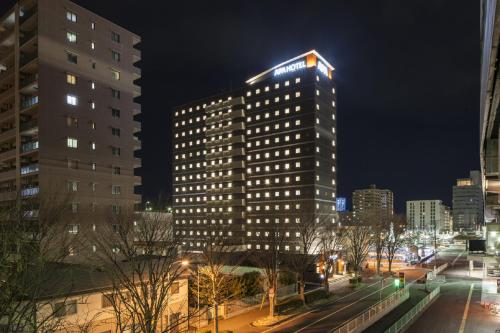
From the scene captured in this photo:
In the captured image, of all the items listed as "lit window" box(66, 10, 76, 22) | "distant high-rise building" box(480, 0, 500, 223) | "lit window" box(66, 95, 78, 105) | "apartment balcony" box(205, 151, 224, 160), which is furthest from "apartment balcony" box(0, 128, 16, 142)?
"apartment balcony" box(205, 151, 224, 160)

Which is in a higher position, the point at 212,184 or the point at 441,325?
the point at 212,184

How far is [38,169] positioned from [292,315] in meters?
29.6

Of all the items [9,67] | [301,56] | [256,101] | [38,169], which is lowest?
[38,169]

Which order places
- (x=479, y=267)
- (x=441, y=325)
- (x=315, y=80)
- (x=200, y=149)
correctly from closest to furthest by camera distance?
(x=441, y=325)
(x=479, y=267)
(x=315, y=80)
(x=200, y=149)

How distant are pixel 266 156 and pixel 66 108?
5618 centimetres

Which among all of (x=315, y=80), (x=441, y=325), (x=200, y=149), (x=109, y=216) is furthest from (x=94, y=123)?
(x=200, y=149)

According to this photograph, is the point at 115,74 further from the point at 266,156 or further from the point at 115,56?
the point at 266,156

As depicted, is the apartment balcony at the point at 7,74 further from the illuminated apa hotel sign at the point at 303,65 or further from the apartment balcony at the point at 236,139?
the illuminated apa hotel sign at the point at 303,65

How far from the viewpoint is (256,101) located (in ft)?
319

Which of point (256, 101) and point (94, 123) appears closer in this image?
point (94, 123)

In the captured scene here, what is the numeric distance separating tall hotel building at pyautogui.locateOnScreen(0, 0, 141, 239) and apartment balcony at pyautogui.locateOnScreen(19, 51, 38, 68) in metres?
0.14

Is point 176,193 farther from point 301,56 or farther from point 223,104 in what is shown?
point 301,56

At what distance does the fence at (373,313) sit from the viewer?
25730mm

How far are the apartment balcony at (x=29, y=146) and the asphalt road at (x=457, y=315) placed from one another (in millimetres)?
39943
